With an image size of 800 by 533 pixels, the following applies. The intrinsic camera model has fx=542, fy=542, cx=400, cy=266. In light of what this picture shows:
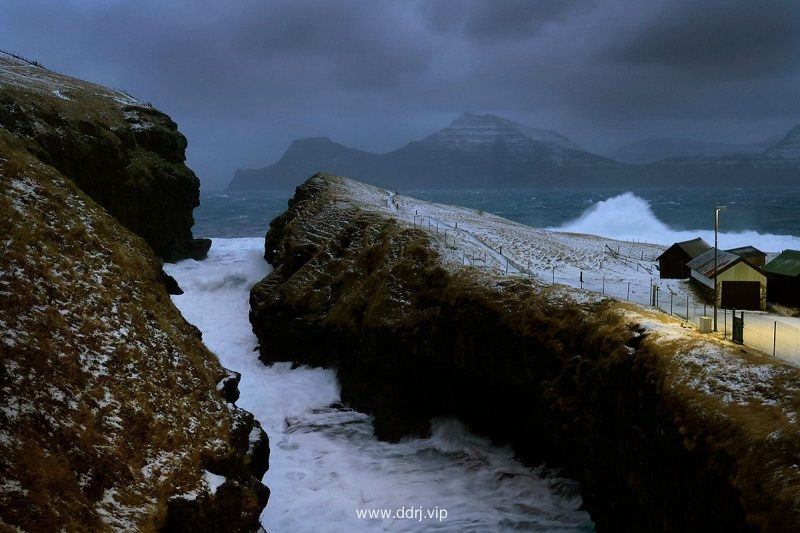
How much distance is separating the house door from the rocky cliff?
89.5 ft

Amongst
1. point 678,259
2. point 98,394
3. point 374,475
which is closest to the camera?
point 98,394

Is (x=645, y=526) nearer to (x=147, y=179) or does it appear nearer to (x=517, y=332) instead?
(x=517, y=332)

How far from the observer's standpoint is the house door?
103 ft

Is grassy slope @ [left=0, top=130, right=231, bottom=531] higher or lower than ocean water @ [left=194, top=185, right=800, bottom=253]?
lower

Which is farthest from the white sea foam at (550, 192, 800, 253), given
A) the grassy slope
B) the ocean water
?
the grassy slope

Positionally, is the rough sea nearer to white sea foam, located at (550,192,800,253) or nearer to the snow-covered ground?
the snow-covered ground

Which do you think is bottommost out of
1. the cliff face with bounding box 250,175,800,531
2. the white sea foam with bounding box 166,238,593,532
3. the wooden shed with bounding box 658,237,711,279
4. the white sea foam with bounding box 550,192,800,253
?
the white sea foam with bounding box 166,238,593,532

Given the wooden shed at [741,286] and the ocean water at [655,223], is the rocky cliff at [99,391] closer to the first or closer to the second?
the wooden shed at [741,286]

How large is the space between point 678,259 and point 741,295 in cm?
1338

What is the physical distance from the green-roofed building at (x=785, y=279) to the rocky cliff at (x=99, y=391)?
2998 cm

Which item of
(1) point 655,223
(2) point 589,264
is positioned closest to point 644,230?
(1) point 655,223

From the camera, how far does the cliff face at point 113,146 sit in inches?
1795

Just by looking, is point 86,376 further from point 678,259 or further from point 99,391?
point 678,259

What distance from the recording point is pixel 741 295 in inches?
1241
